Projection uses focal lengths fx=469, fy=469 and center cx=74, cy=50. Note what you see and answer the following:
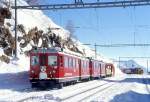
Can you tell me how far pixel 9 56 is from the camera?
49.3 m

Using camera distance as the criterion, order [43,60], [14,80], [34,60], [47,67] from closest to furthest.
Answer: [47,67]
[43,60]
[34,60]
[14,80]

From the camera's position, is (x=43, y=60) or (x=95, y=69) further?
(x=95, y=69)

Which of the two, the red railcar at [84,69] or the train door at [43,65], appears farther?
the red railcar at [84,69]

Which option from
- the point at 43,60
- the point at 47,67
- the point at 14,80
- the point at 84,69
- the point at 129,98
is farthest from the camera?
the point at 84,69

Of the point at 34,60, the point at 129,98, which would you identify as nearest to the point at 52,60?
the point at 34,60

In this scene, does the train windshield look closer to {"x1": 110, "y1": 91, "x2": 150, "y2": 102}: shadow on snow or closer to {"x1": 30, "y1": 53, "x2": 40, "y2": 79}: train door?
{"x1": 30, "y1": 53, "x2": 40, "y2": 79}: train door

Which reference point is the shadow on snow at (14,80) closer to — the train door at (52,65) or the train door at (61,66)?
the train door at (52,65)

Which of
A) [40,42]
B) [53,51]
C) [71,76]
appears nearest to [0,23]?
[40,42]

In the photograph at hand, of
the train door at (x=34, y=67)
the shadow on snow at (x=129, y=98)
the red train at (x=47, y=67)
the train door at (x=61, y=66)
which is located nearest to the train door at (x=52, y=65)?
the red train at (x=47, y=67)

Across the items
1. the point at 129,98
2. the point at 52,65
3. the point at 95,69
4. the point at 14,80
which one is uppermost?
the point at 52,65

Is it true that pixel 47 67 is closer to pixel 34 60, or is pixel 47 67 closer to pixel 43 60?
pixel 43 60

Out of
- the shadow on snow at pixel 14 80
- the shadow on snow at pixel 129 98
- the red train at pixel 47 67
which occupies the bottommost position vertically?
the shadow on snow at pixel 129 98

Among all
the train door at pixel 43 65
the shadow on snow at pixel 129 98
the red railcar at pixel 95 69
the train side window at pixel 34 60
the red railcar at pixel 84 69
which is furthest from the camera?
the red railcar at pixel 95 69

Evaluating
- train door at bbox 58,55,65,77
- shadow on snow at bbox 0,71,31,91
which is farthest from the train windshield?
shadow on snow at bbox 0,71,31,91
